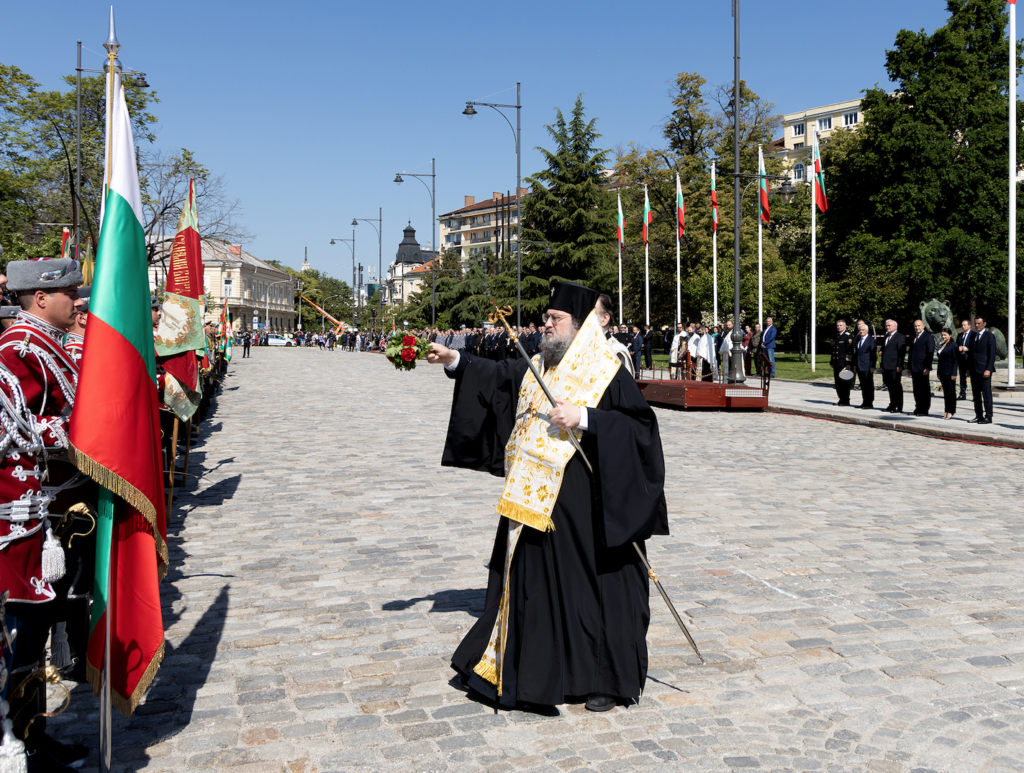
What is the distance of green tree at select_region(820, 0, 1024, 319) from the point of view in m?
38.5

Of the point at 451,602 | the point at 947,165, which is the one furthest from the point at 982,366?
the point at 947,165

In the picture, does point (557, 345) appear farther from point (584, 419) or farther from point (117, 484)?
point (117, 484)

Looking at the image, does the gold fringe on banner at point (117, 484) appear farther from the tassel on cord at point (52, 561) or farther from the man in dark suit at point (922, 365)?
the man in dark suit at point (922, 365)

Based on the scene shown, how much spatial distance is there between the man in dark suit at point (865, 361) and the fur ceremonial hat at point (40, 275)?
17.8 metres

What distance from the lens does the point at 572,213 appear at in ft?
178

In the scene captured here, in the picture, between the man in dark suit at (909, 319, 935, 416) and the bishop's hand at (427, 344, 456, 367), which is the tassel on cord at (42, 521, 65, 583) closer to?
the bishop's hand at (427, 344, 456, 367)

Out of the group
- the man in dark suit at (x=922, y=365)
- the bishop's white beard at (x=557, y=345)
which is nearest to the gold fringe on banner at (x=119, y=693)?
the bishop's white beard at (x=557, y=345)

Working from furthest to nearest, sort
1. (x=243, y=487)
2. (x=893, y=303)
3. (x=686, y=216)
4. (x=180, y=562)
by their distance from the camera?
(x=686, y=216), (x=893, y=303), (x=243, y=487), (x=180, y=562)

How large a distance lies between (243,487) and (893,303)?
32291mm

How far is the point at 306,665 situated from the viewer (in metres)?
4.74

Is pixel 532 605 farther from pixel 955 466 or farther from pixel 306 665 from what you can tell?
pixel 955 466

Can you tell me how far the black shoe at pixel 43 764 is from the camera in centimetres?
343

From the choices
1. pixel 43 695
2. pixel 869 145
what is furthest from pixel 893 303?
pixel 43 695

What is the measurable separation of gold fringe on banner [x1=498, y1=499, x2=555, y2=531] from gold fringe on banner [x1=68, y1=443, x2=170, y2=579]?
4.91 ft
